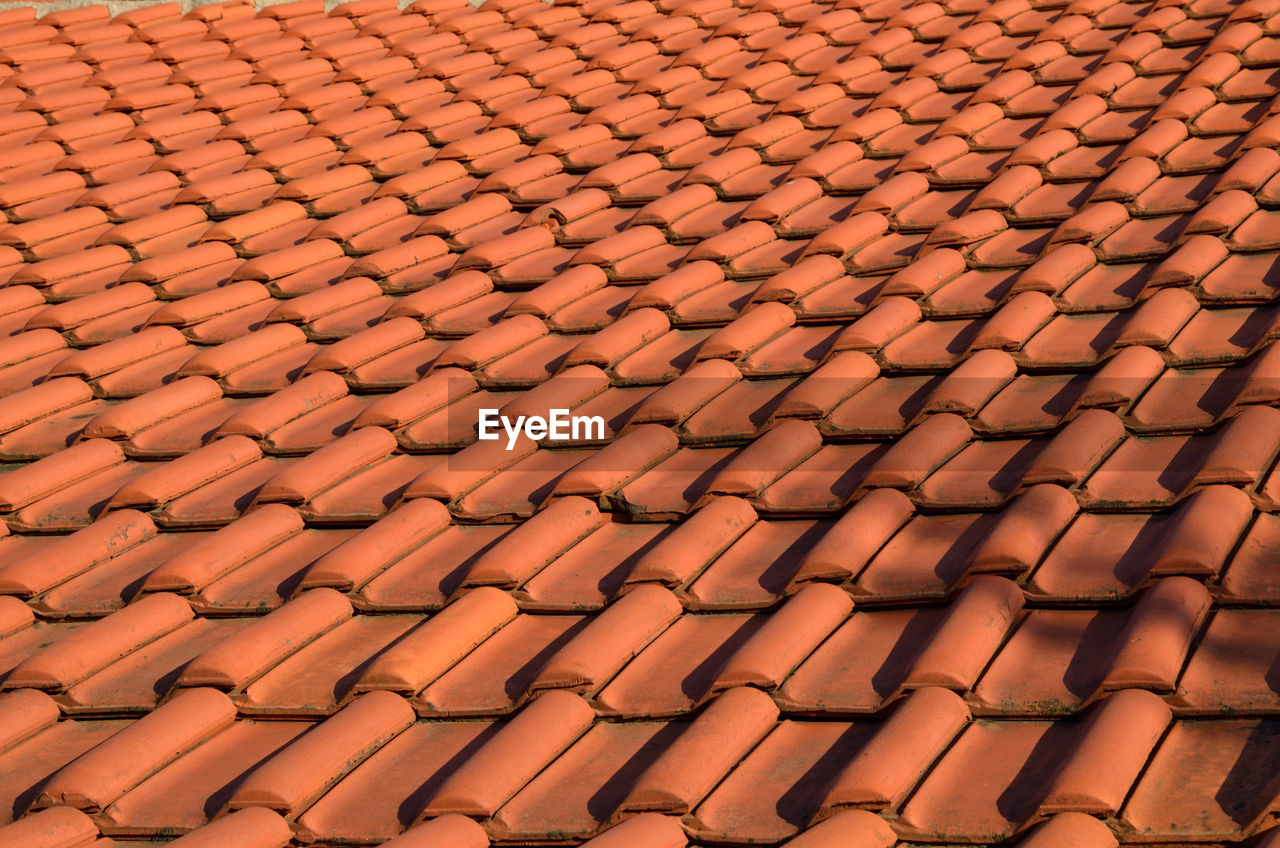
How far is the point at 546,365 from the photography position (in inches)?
129

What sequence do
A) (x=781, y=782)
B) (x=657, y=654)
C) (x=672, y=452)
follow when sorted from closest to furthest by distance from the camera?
1. (x=781, y=782)
2. (x=657, y=654)
3. (x=672, y=452)

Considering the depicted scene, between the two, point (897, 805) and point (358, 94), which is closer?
point (897, 805)

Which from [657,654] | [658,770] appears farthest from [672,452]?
[658,770]

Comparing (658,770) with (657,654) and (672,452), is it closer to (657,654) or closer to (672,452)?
(657,654)

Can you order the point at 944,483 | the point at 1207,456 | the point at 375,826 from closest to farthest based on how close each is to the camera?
the point at 375,826
the point at 1207,456
the point at 944,483

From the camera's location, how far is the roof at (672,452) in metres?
1.98

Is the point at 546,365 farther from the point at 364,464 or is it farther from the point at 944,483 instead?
the point at 944,483

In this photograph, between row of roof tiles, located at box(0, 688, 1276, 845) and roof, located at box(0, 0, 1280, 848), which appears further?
roof, located at box(0, 0, 1280, 848)

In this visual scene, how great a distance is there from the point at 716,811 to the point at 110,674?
4.41 feet

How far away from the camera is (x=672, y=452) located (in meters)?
2.85

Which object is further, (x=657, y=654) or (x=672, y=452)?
(x=672, y=452)

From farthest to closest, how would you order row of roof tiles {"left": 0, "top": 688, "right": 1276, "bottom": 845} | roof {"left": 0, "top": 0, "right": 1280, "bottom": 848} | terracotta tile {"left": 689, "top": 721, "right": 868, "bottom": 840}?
roof {"left": 0, "top": 0, "right": 1280, "bottom": 848}, terracotta tile {"left": 689, "top": 721, "right": 868, "bottom": 840}, row of roof tiles {"left": 0, "top": 688, "right": 1276, "bottom": 845}

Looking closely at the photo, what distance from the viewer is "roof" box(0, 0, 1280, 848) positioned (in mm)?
1976

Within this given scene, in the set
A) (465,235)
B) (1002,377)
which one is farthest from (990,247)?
(465,235)
